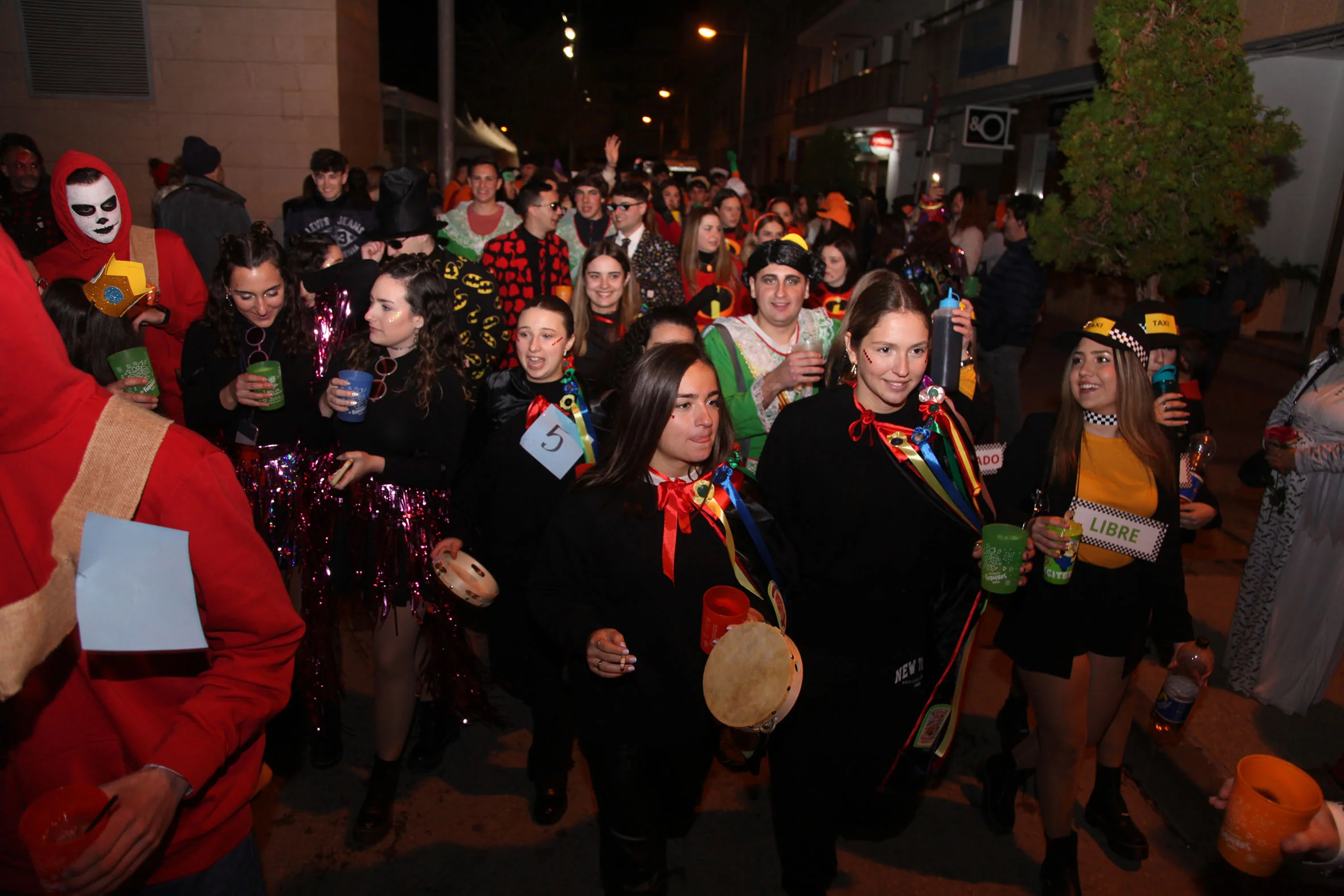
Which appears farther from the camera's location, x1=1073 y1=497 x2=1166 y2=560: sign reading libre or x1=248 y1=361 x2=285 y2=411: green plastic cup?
x1=248 y1=361 x2=285 y2=411: green plastic cup

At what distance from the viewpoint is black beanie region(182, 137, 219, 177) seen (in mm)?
6660

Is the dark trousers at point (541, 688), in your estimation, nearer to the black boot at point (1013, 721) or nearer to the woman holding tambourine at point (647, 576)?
the woman holding tambourine at point (647, 576)

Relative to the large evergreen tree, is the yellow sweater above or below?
below

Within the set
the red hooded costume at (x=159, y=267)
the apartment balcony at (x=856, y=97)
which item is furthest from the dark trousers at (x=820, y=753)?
the apartment balcony at (x=856, y=97)

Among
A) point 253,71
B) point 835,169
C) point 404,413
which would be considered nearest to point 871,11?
point 835,169

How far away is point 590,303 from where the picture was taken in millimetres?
5082

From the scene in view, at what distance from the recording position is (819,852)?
296cm

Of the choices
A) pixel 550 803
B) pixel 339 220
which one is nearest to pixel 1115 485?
pixel 550 803

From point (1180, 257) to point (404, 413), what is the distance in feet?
16.1

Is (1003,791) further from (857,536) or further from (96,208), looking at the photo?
(96,208)

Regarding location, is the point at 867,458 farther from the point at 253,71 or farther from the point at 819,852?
the point at 253,71

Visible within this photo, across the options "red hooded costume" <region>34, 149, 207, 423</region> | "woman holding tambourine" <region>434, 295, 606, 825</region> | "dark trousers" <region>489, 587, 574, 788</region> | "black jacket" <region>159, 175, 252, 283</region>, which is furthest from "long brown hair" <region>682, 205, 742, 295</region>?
"dark trousers" <region>489, 587, 574, 788</region>

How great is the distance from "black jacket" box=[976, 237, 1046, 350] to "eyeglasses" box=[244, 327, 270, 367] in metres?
5.73

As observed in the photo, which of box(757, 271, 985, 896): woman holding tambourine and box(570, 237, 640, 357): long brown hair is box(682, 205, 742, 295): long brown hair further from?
box(757, 271, 985, 896): woman holding tambourine
